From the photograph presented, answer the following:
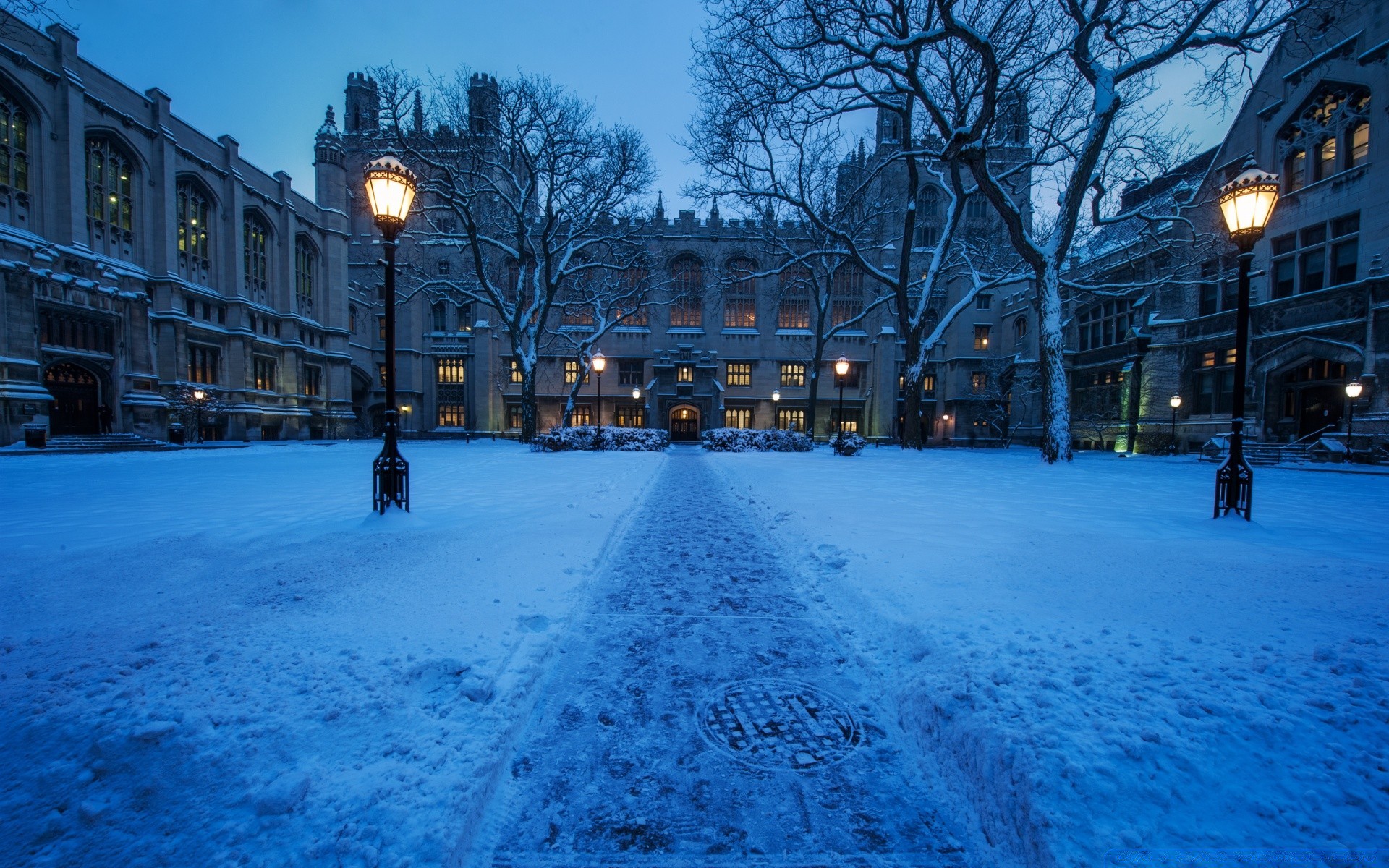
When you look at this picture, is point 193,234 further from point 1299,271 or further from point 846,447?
point 1299,271

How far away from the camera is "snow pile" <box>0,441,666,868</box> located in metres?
1.70

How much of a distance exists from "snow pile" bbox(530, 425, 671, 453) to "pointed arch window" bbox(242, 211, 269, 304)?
22.7m

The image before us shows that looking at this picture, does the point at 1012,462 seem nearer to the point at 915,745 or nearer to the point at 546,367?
the point at 915,745

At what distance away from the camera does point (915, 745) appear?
250cm

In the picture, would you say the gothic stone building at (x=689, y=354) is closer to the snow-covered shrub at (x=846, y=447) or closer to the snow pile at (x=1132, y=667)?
the snow-covered shrub at (x=846, y=447)

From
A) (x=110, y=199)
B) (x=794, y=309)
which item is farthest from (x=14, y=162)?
(x=794, y=309)

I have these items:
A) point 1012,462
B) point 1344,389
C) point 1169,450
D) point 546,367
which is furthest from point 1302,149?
point 546,367

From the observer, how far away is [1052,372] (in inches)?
610

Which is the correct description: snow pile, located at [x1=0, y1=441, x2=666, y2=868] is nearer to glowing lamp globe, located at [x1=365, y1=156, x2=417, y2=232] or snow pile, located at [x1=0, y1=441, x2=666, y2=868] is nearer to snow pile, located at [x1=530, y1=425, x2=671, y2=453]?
glowing lamp globe, located at [x1=365, y1=156, x2=417, y2=232]

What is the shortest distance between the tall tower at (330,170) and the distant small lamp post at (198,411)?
18.9 metres

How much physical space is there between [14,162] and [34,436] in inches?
461

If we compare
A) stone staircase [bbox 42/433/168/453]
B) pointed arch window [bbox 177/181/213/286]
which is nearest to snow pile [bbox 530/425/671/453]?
stone staircase [bbox 42/433/168/453]

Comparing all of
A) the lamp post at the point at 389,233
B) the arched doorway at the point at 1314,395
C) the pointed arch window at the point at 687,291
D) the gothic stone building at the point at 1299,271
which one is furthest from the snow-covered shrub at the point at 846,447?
the pointed arch window at the point at 687,291

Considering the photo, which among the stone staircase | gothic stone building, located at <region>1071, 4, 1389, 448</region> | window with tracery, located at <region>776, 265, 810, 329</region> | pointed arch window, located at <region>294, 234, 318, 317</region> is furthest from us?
window with tracery, located at <region>776, 265, 810, 329</region>
